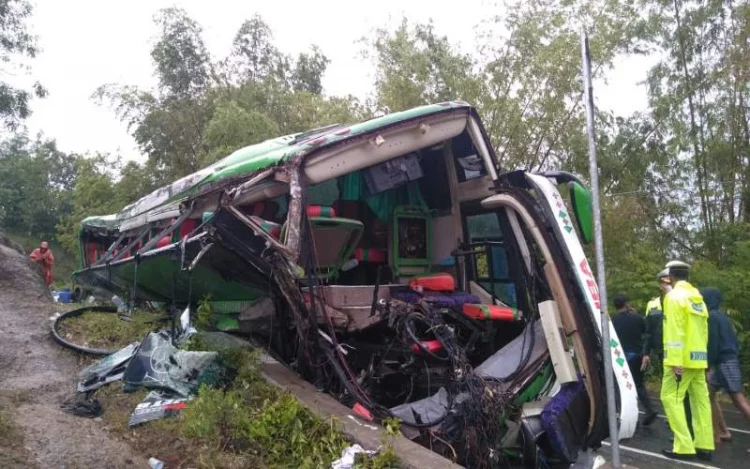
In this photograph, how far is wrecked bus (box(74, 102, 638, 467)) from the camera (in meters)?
3.75

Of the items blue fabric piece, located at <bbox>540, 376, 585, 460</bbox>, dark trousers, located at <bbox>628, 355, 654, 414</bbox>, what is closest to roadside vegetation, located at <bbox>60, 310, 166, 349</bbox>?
blue fabric piece, located at <bbox>540, 376, 585, 460</bbox>

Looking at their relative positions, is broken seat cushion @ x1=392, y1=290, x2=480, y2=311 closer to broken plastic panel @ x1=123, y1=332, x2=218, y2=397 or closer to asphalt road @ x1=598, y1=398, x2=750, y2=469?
broken plastic panel @ x1=123, y1=332, x2=218, y2=397

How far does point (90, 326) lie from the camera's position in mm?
5727

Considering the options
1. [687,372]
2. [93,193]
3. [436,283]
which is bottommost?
[687,372]

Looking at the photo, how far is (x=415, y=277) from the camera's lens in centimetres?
547

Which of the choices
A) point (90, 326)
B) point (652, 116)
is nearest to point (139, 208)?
point (90, 326)

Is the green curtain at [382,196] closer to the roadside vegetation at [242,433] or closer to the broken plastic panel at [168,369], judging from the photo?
the broken plastic panel at [168,369]

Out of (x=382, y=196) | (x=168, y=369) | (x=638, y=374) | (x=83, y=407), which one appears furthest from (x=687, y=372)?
(x=83, y=407)

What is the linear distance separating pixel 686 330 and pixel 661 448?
112 cm

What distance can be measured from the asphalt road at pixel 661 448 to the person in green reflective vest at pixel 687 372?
0.43 ft

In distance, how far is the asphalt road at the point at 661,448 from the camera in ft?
15.3

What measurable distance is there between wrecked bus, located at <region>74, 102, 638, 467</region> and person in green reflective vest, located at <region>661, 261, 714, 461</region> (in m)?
1.34

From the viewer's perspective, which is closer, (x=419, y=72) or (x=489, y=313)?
(x=489, y=313)

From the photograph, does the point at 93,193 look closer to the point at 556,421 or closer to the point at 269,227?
the point at 269,227
